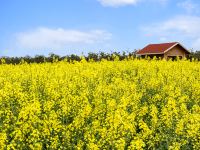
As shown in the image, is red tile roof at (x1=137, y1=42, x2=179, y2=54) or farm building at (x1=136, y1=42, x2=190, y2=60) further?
red tile roof at (x1=137, y1=42, x2=179, y2=54)

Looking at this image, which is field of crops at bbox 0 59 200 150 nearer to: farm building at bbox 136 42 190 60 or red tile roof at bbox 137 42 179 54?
farm building at bbox 136 42 190 60

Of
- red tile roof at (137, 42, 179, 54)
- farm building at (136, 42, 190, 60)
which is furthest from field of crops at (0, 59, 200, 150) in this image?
red tile roof at (137, 42, 179, 54)

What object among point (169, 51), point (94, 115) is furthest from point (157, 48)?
point (94, 115)

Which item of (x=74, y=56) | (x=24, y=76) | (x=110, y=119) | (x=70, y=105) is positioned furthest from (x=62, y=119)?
(x=74, y=56)

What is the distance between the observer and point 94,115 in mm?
9742

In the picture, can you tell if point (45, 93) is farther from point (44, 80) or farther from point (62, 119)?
point (62, 119)

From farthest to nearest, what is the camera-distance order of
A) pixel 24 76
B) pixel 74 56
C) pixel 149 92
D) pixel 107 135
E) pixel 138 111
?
1. pixel 74 56
2. pixel 24 76
3. pixel 149 92
4. pixel 138 111
5. pixel 107 135

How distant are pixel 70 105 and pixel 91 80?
10.7 ft

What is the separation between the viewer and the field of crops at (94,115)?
7980 millimetres

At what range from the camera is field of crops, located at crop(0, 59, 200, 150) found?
7980 mm

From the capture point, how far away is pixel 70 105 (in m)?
10.4

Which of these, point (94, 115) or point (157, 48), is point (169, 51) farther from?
point (94, 115)

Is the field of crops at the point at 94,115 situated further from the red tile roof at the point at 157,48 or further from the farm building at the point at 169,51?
the red tile roof at the point at 157,48

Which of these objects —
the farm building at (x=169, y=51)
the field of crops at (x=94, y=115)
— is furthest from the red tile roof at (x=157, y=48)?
the field of crops at (x=94, y=115)
